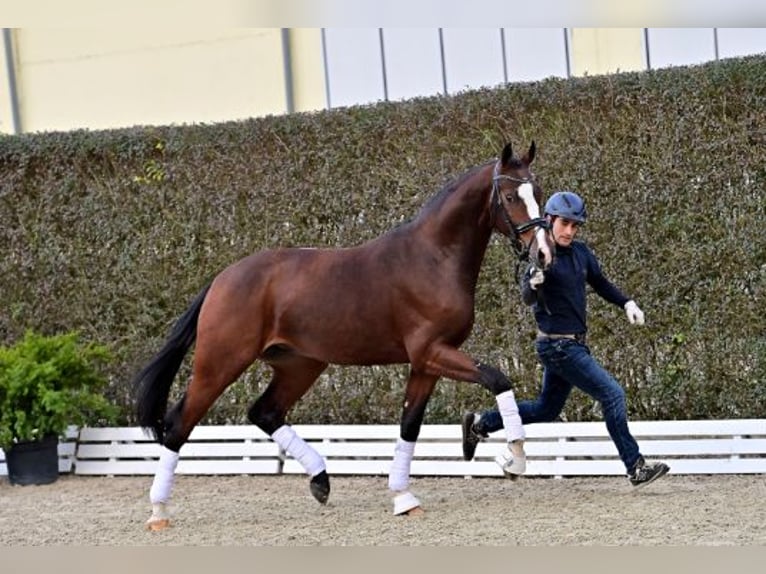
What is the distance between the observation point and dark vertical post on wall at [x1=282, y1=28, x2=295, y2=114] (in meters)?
10.4

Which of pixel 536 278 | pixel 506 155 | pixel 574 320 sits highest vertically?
pixel 506 155

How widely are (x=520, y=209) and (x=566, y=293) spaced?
0.57 meters

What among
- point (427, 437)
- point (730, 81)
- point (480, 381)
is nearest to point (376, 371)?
point (427, 437)

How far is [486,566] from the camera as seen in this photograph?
11.5 feet

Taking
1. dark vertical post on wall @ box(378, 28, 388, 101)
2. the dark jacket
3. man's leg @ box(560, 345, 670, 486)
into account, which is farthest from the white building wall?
man's leg @ box(560, 345, 670, 486)

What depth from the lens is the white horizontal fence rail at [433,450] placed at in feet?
21.7

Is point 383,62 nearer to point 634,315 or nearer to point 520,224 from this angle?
point 520,224

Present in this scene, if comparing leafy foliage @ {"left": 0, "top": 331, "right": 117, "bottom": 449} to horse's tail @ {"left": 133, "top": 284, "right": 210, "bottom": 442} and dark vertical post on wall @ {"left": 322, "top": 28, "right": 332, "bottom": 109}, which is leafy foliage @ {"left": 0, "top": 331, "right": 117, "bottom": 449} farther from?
dark vertical post on wall @ {"left": 322, "top": 28, "right": 332, "bottom": 109}

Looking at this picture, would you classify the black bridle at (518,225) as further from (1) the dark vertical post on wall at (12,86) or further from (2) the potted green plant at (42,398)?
(1) the dark vertical post on wall at (12,86)

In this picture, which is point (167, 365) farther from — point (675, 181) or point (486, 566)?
point (675, 181)

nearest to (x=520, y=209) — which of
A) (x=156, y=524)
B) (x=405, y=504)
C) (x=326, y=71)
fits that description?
(x=405, y=504)

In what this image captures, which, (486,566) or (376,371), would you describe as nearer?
(486,566)

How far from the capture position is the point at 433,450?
7.32m

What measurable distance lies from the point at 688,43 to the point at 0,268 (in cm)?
622
